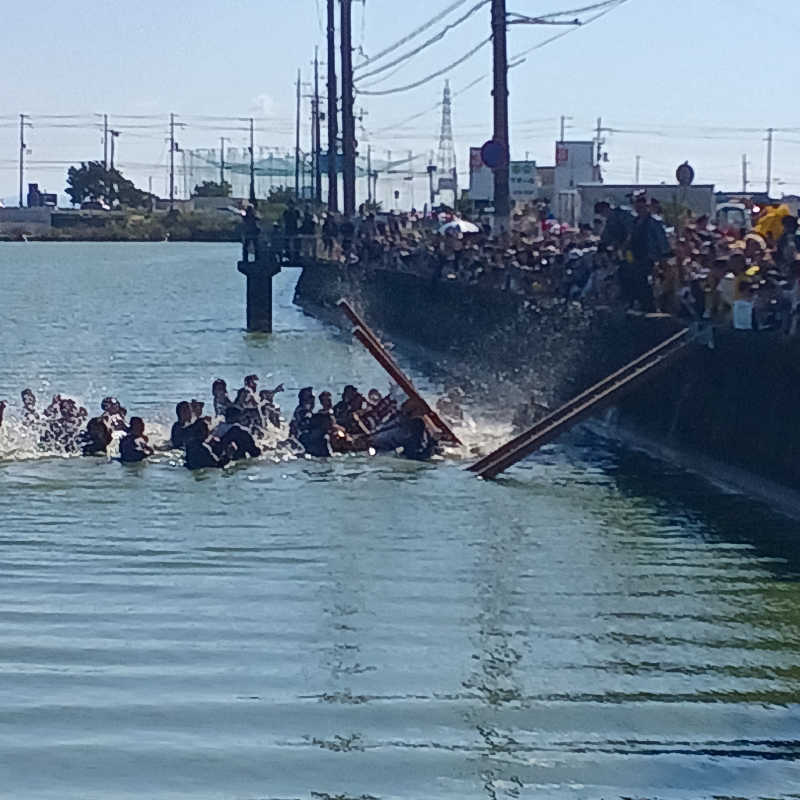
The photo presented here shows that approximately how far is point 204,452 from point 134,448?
910 millimetres

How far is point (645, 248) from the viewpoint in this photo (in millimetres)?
24219

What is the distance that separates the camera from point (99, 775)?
36.2 ft

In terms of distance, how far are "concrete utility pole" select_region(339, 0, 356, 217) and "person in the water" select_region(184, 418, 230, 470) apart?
127ft

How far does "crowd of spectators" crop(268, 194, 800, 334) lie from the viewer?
20.5 metres

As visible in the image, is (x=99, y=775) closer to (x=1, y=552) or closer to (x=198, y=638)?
(x=198, y=638)

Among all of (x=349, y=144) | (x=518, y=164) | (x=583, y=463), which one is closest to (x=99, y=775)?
(x=583, y=463)

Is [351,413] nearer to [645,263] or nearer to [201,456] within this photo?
[201,456]

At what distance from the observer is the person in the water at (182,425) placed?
23812 mm

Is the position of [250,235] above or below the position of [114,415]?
above

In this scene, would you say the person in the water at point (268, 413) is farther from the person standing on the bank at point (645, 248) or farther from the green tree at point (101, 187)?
the green tree at point (101, 187)

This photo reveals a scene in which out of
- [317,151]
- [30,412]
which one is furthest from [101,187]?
A: [30,412]

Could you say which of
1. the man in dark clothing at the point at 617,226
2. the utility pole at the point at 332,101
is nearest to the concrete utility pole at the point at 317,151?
the utility pole at the point at 332,101

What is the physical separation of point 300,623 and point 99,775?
3.73 metres

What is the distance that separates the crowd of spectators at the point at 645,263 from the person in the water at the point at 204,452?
17.9ft
